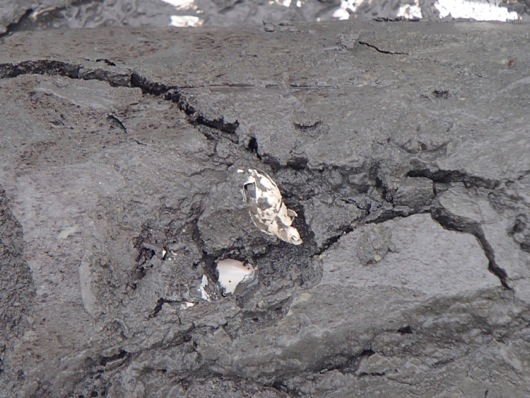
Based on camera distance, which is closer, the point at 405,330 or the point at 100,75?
the point at 405,330

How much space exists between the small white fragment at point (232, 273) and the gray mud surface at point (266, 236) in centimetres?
2

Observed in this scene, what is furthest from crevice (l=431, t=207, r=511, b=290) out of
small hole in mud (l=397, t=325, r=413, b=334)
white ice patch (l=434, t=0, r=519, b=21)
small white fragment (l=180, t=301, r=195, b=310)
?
white ice patch (l=434, t=0, r=519, b=21)

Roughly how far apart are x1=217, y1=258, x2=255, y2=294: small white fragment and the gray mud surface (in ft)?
0.07

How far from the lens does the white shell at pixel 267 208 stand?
126 cm

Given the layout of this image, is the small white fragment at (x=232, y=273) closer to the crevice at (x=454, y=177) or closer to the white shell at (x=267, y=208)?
the white shell at (x=267, y=208)

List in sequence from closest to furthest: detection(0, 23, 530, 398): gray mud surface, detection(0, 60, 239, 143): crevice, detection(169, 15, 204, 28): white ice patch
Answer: detection(0, 23, 530, 398): gray mud surface
detection(0, 60, 239, 143): crevice
detection(169, 15, 204, 28): white ice patch

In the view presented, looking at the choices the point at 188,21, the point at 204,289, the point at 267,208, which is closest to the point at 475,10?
the point at 188,21

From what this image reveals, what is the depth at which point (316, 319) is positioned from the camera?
1.20 metres

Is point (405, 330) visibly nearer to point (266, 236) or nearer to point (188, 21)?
point (266, 236)

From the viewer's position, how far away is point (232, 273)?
130 centimetres

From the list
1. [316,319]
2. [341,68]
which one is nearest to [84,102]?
[341,68]

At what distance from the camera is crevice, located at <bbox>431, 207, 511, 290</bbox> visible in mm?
1203

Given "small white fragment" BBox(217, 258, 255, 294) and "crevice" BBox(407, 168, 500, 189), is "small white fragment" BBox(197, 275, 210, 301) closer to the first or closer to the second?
"small white fragment" BBox(217, 258, 255, 294)

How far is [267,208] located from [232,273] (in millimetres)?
152
